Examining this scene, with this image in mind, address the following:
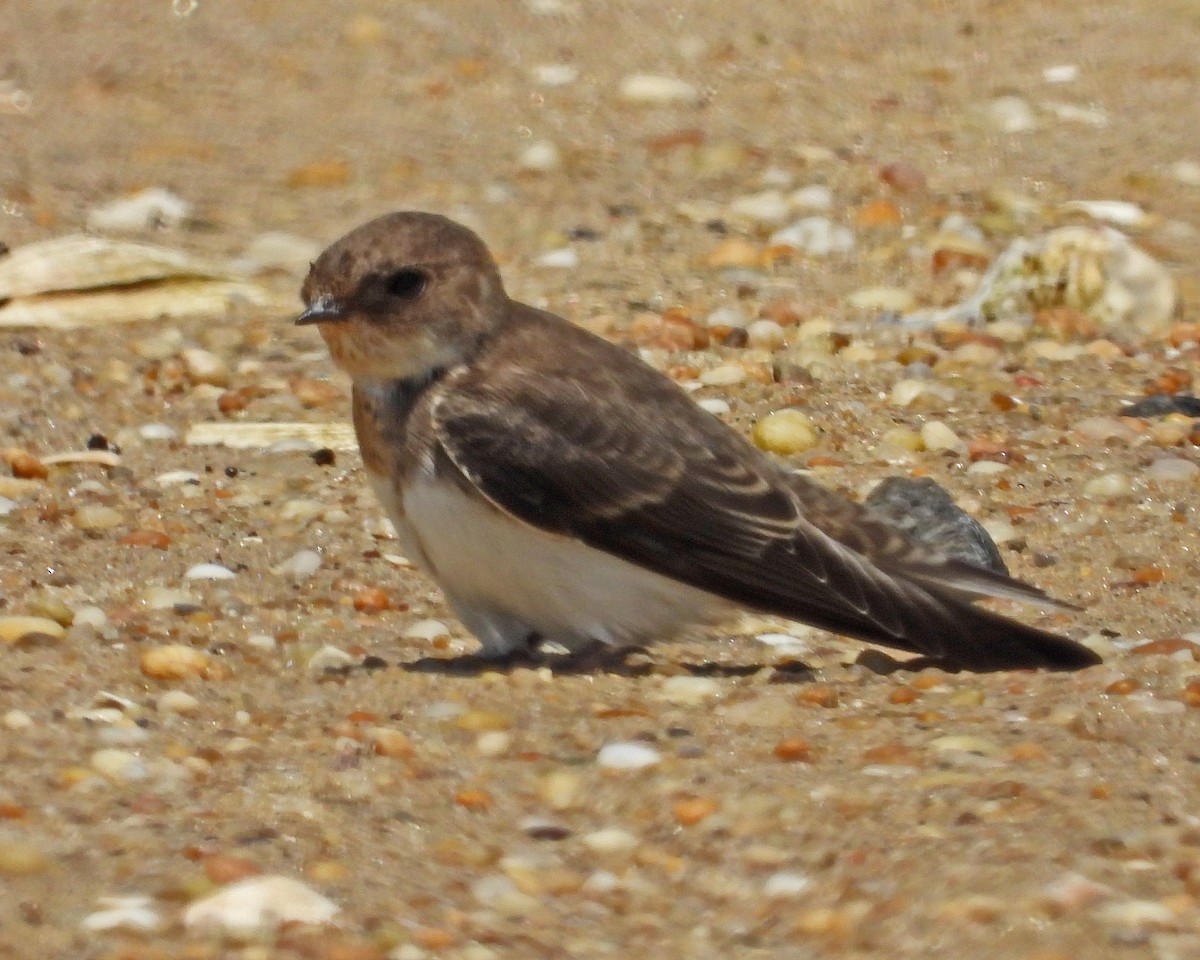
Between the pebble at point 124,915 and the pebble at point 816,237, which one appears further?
the pebble at point 816,237

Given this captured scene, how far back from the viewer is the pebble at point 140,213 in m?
8.96

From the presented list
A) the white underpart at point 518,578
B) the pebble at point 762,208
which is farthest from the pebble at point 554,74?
the white underpart at point 518,578

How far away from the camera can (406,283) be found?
5609 mm

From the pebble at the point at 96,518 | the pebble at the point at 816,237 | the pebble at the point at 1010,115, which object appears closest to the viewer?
the pebble at the point at 96,518

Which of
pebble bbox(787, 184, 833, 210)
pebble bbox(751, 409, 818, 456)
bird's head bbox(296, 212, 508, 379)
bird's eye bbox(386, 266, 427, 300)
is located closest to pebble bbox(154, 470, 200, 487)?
bird's head bbox(296, 212, 508, 379)

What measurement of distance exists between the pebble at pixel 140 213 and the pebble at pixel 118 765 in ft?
14.8

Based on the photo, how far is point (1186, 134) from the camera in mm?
9711

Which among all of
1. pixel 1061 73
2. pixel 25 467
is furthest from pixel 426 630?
pixel 1061 73

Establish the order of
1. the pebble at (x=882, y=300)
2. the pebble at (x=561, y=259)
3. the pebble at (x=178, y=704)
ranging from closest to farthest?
the pebble at (x=178, y=704), the pebble at (x=882, y=300), the pebble at (x=561, y=259)

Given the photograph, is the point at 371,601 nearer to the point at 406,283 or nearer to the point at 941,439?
the point at 406,283

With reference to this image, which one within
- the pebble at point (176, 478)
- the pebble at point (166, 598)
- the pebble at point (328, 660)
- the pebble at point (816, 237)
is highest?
the pebble at point (816, 237)

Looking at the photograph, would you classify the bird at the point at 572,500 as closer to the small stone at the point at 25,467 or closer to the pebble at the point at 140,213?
the small stone at the point at 25,467

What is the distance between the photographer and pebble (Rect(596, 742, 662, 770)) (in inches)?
185

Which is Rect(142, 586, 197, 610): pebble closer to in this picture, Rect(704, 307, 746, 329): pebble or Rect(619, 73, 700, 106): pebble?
Rect(704, 307, 746, 329): pebble
